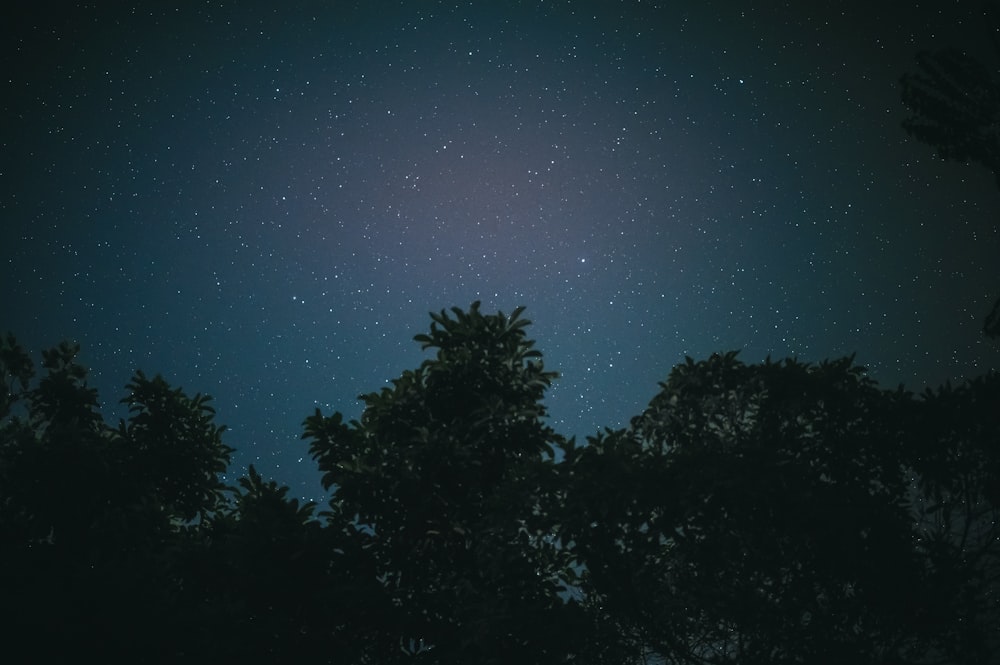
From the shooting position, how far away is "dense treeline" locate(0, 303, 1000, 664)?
285 inches

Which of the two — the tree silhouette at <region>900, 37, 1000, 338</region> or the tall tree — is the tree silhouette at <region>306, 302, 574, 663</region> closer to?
the tall tree

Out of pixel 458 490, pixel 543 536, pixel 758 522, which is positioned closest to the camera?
pixel 758 522

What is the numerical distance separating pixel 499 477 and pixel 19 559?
6.63 meters

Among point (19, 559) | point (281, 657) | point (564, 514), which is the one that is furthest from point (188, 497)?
point (564, 514)

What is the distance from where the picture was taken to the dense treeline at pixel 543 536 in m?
7.23

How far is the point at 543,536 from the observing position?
311 inches

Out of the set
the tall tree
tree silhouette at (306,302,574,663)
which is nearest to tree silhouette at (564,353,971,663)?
the tall tree

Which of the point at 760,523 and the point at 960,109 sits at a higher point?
the point at 960,109

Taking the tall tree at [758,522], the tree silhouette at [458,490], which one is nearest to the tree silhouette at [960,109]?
the tall tree at [758,522]

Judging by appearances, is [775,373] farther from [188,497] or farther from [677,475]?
[188,497]

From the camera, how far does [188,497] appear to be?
11.5 m

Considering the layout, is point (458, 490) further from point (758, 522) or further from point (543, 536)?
point (758, 522)

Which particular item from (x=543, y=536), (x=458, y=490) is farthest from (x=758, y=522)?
(x=458, y=490)

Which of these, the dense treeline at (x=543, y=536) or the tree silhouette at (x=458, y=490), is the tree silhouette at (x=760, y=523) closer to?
the dense treeline at (x=543, y=536)
